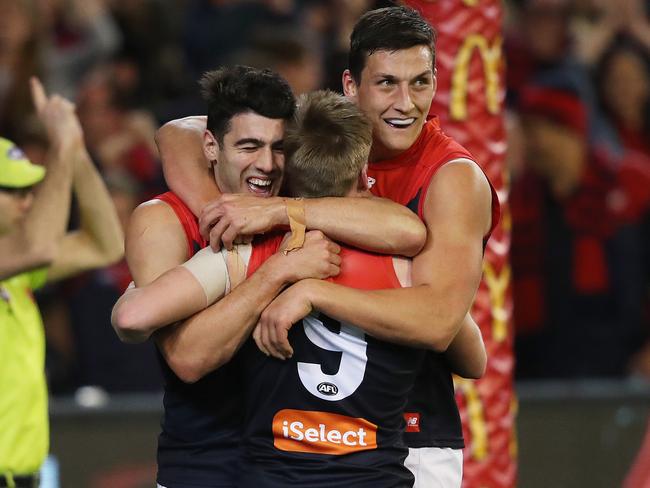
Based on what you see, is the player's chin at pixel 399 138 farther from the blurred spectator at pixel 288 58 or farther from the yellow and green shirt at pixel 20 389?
the blurred spectator at pixel 288 58

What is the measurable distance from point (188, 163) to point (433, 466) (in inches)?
45.5

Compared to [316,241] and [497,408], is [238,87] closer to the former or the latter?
[316,241]

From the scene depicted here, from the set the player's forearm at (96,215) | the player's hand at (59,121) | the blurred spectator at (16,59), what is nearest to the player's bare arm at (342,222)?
the player's hand at (59,121)

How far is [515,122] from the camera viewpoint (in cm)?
769

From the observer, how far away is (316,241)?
3.37 metres

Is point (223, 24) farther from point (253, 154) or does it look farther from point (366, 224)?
point (366, 224)

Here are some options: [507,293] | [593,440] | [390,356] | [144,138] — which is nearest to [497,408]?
[507,293]

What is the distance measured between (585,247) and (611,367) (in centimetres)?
70

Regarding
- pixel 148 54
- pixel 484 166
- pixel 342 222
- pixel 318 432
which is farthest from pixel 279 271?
pixel 148 54

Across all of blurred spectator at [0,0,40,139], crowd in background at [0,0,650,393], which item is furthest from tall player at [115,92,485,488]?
blurred spectator at [0,0,40,139]

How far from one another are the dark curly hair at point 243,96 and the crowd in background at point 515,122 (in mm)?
2946

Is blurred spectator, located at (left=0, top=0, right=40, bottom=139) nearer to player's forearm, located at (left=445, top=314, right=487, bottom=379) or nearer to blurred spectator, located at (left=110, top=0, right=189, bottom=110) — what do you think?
blurred spectator, located at (left=110, top=0, right=189, bottom=110)

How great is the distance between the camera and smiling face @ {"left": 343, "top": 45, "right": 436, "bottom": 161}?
11.9ft

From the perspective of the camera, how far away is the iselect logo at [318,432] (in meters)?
3.32
